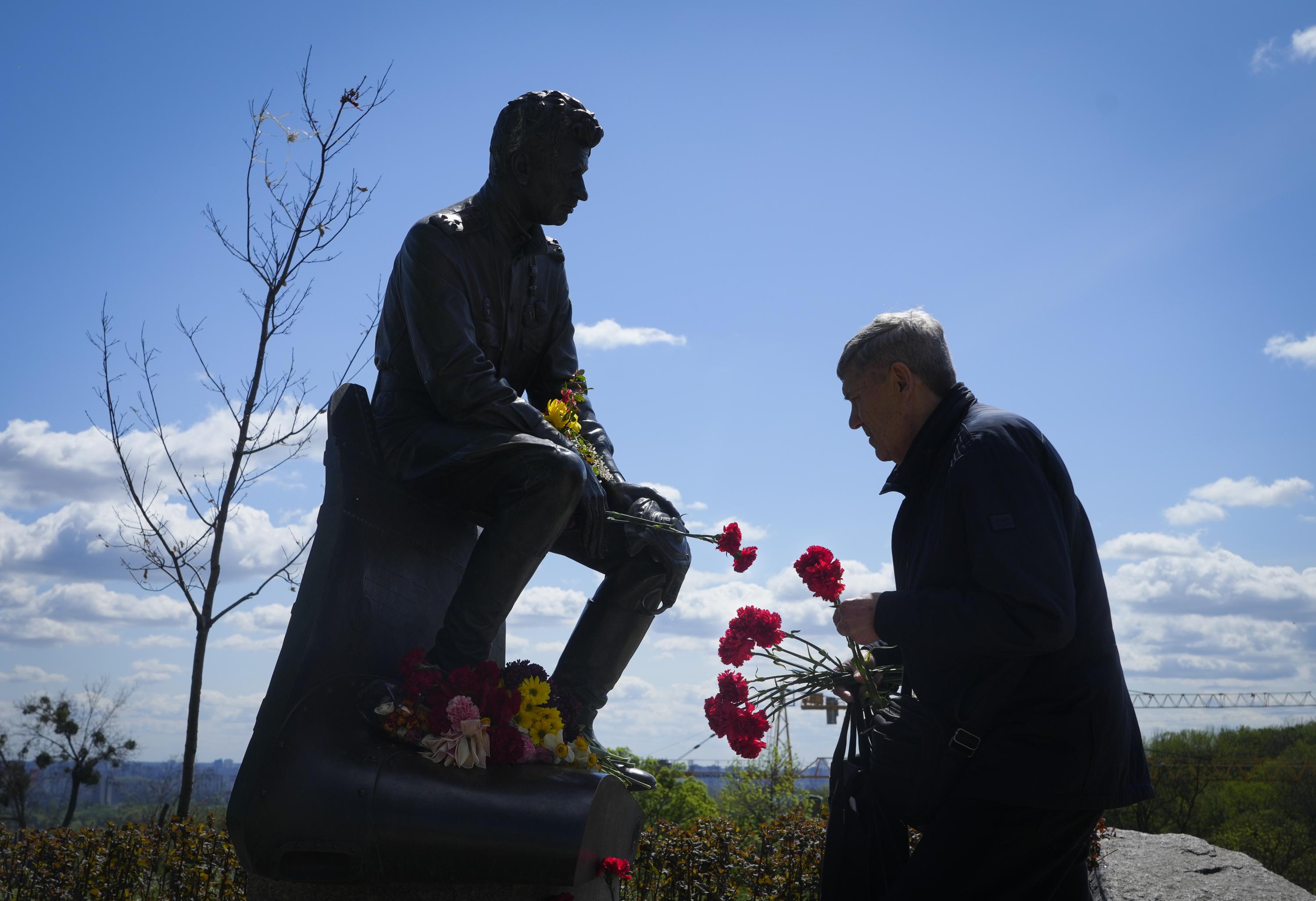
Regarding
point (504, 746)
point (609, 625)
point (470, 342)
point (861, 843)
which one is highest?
point (470, 342)

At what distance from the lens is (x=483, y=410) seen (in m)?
3.73

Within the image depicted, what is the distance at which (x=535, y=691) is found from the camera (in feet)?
11.6

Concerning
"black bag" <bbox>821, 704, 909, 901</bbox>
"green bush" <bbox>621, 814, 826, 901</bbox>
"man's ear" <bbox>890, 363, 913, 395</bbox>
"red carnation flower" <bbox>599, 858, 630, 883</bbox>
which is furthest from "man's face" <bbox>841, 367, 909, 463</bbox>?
"green bush" <bbox>621, 814, 826, 901</bbox>

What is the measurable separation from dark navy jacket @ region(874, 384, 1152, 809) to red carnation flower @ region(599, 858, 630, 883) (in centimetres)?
145

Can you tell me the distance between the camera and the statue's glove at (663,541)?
3.98 m

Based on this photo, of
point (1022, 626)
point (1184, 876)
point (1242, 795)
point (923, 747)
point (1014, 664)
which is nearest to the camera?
point (1022, 626)

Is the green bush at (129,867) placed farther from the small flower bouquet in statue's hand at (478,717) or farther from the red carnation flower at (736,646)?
the red carnation flower at (736,646)

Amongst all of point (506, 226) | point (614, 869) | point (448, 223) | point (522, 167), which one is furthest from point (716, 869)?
point (522, 167)

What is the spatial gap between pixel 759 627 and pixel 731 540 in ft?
2.76

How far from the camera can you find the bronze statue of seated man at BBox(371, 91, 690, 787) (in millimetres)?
3615

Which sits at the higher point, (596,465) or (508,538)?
(596,465)

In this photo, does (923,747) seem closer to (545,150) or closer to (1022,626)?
(1022,626)

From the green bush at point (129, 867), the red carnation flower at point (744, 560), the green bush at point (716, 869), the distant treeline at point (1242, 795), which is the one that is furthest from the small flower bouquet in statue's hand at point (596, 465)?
the distant treeline at point (1242, 795)

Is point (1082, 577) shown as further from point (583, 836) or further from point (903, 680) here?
point (583, 836)
